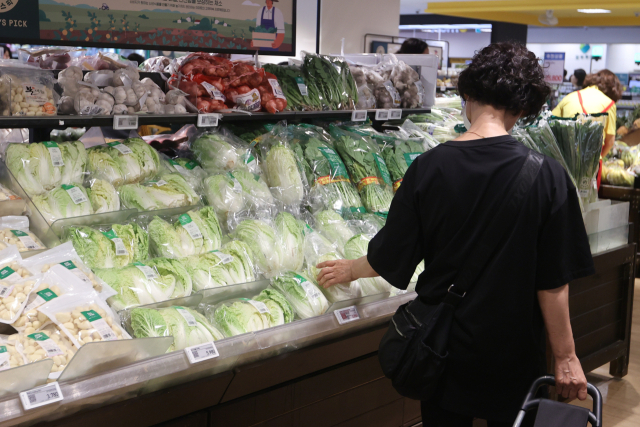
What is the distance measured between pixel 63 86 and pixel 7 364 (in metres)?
1.33

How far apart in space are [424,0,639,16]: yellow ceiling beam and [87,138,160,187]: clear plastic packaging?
10.3m

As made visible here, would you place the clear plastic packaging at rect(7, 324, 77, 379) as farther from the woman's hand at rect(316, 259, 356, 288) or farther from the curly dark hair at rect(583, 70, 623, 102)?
the curly dark hair at rect(583, 70, 623, 102)

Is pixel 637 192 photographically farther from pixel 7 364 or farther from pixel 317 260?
pixel 7 364

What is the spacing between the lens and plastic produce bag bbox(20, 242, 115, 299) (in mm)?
1890

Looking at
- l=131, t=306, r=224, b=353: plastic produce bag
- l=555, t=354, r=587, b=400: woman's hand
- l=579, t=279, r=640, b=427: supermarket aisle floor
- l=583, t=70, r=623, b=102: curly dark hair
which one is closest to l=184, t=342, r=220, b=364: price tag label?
l=131, t=306, r=224, b=353: plastic produce bag

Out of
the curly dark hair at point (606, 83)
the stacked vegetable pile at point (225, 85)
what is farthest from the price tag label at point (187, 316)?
the curly dark hair at point (606, 83)

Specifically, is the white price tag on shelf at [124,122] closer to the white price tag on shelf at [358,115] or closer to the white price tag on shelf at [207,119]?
the white price tag on shelf at [207,119]

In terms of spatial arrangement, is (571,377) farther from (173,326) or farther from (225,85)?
(225,85)

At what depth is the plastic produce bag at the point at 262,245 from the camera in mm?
2424

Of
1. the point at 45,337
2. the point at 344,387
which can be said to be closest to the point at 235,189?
the point at 344,387

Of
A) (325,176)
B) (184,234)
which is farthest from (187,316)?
(325,176)

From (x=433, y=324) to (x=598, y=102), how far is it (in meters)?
5.40

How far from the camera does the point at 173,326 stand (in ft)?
6.12

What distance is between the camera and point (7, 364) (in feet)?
5.02
